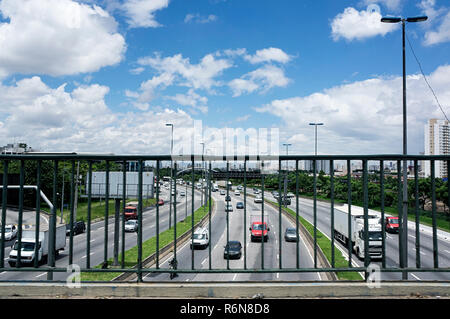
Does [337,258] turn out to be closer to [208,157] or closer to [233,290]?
[233,290]

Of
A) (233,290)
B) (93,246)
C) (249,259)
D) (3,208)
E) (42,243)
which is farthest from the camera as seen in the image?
(93,246)

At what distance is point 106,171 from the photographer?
3.83 m

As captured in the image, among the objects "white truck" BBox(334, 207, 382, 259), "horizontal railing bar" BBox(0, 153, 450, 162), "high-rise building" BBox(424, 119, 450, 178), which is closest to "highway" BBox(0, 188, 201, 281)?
"horizontal railing bar" BBox(0, 153, 450, 162)

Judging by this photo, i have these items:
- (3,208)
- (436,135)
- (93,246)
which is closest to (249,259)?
(93,246)

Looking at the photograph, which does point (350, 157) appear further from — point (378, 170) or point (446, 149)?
point (446, 149)

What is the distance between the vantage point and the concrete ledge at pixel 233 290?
3.50m

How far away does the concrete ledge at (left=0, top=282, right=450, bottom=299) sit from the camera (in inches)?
138

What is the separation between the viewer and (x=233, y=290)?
11.5ft

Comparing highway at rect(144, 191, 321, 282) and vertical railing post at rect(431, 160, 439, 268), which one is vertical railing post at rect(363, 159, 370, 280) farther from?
highway at rect(144, 191, 321, 282)
